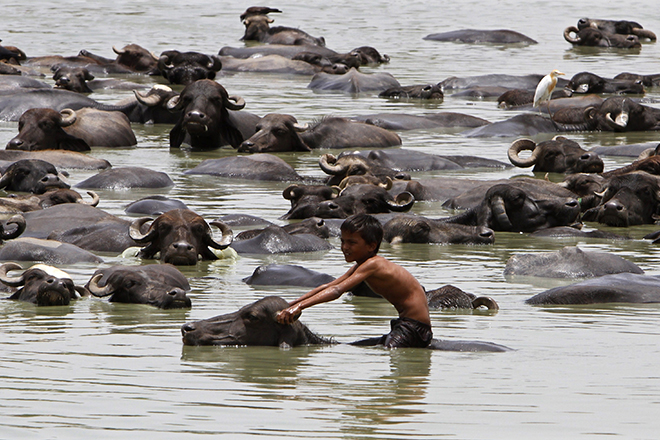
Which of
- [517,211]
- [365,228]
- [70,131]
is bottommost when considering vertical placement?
[70,131]

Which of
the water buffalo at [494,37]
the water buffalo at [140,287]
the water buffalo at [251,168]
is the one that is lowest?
the water buffalo at [494,37]

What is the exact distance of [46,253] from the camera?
11.0 metres

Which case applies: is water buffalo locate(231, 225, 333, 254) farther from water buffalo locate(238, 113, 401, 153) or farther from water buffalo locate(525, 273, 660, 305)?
water buffalo locate(238, 113, 401, 153)

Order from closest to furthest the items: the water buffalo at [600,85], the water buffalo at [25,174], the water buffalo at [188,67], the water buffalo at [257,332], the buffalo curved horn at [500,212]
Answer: the water buffalo at [257,332]
the buffalo curved horn at [500,212]
the water buffalo at [25,174]
the water buffalo at [188,67]
the water buffalo at [600,85]

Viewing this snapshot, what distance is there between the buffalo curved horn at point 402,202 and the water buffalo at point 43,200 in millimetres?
3098

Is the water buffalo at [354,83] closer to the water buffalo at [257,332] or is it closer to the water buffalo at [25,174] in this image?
the water buffalo at [25,174]

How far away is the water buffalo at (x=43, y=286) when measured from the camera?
353 inches

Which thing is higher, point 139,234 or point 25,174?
point 139,234

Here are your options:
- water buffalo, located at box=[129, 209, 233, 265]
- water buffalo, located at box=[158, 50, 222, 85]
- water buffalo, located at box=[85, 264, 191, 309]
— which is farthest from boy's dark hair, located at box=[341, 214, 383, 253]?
water buffalo, located at box=[158, 50, 222, 85]

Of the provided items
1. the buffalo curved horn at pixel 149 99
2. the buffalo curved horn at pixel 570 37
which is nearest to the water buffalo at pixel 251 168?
the buffalo curved horn at pixel 149 99

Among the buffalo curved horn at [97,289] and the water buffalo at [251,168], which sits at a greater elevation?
the buffalo curved horn at [97,289]

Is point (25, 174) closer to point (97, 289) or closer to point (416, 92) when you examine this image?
point (97, 289)

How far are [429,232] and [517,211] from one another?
132 cm

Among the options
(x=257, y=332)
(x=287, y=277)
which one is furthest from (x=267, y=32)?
(x=257, y=332)
